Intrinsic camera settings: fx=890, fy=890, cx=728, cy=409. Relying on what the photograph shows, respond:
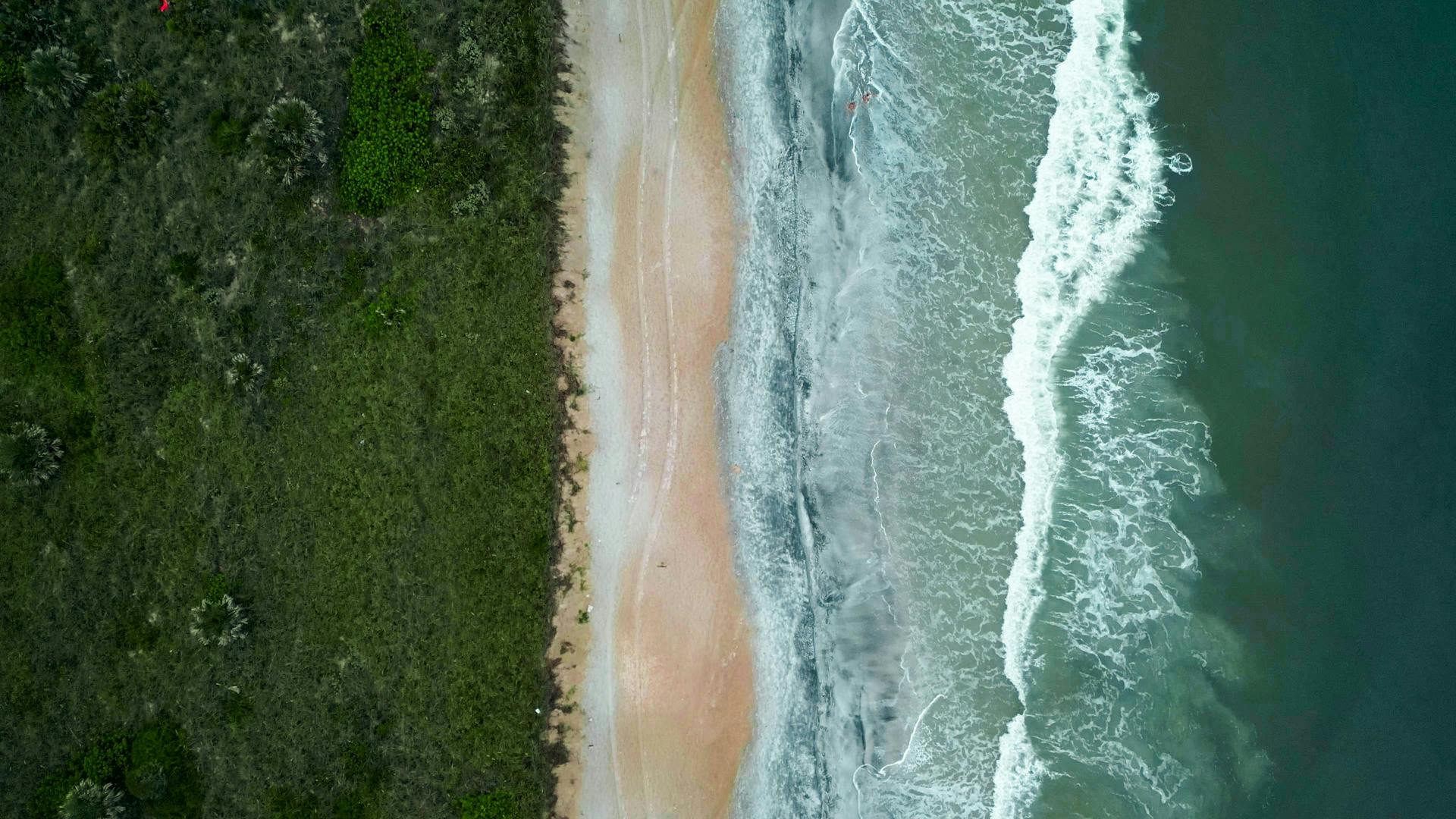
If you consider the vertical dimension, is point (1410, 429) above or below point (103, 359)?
below

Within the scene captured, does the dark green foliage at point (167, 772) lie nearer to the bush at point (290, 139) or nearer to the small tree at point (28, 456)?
the small tree at point (28, 456)

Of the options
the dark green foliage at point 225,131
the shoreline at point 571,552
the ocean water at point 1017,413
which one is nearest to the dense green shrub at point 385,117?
the dark green foliage at point 225,131

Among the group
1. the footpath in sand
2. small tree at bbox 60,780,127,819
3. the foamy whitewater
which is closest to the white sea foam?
the foamy whitewater

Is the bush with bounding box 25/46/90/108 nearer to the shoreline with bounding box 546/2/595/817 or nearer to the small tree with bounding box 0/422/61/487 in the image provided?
the small tree with bounding box 0/422/61/487

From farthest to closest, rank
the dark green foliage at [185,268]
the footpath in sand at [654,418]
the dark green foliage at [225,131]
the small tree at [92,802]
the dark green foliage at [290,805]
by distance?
the dark green foliage at [185,268]
the dark green foliage at [225,131]
the small tree at [92,802]
the dark green foliage at [290,805]
the footpath in sand at [654,418]

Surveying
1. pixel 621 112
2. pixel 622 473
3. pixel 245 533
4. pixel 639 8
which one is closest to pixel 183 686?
pixel 245 533

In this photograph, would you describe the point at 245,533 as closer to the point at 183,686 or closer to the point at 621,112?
the point at 183,686
